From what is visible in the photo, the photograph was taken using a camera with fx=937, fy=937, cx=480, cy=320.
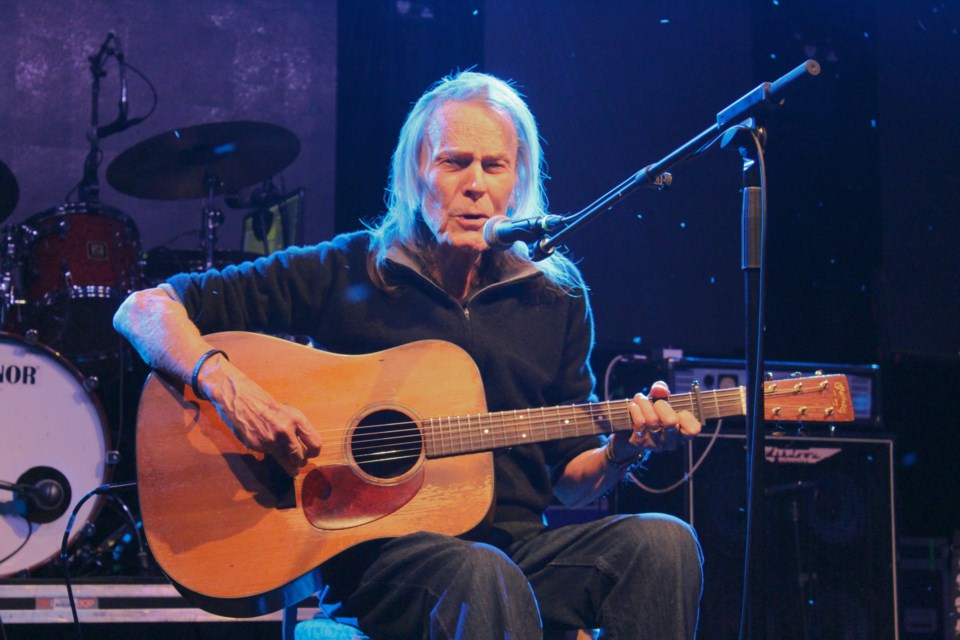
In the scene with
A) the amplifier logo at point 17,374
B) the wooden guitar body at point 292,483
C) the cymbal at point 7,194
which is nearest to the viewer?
the wooden guitar body at point 292,483

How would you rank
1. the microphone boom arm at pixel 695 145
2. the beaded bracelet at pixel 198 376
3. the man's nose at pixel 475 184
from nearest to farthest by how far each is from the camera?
the microphone boom arm at pixel 695 145, the beaded bracelet at pixel 198 376, the man's nose at pixel 475 184

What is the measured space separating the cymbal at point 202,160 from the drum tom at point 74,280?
0.34m

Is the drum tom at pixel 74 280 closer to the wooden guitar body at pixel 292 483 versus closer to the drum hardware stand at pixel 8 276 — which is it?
the drum hardware stand at pixel 8 276

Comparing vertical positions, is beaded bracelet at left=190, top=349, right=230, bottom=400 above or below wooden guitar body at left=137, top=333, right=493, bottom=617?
above

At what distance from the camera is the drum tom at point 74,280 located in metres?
4.29

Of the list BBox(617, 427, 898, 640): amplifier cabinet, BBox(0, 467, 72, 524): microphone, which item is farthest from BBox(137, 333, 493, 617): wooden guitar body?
BBox(0, 467, 72, 524): microphone

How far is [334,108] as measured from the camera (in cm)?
577

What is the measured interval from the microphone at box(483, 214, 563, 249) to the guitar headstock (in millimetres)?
721

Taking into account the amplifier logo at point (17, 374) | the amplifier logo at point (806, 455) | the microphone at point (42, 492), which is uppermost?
the amplifier logo at point (17, 374)

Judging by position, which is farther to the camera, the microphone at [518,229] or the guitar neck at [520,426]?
the guitar neck at [520,426]

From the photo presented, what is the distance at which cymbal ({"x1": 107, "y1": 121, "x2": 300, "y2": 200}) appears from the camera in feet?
15.0

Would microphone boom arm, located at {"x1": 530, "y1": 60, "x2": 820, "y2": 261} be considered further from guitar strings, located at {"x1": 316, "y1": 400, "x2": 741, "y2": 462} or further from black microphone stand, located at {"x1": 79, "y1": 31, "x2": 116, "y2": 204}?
black microphone stand, located at {"x1": 79, "y1": 31, "x2": 116, "y2": 204}

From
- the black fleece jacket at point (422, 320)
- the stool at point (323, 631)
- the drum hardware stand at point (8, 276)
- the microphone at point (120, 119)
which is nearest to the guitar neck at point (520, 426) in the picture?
the black fleece jacket at point (422, 320)

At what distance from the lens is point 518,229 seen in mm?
2107
